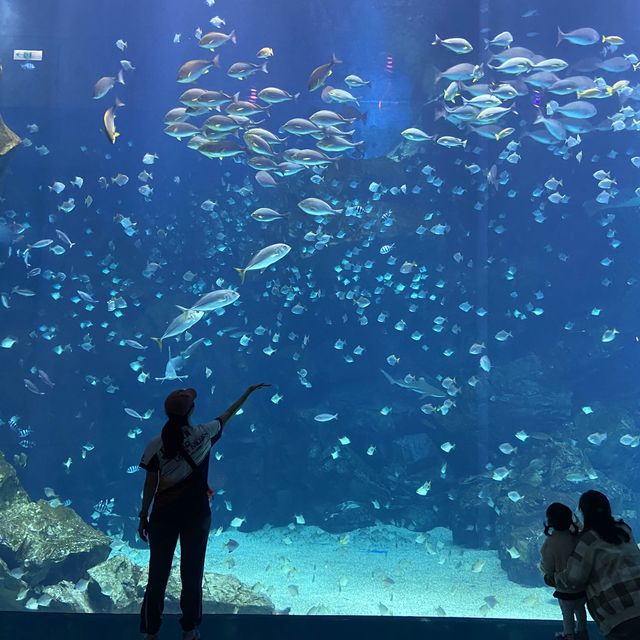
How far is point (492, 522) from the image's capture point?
10883mm

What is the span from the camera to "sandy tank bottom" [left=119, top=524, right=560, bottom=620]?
7.70 metres

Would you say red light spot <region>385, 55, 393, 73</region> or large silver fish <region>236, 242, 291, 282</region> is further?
red light spot <region>385, 55, 393, 73</region>

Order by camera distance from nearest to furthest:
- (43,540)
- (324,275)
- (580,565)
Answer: (580,565) → (43,540) → (324,275)

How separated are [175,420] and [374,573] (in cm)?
761

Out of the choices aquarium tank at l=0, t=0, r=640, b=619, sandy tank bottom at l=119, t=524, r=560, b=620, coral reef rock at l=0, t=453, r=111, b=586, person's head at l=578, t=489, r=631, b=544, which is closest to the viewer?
person's head at l=578, t=489, r=631, b=544

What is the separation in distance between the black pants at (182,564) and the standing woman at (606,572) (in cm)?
178

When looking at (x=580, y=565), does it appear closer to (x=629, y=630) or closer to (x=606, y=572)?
(x=606, y=572)

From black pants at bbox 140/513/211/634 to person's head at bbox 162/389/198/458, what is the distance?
0.38 m

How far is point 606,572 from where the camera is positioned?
2.39m

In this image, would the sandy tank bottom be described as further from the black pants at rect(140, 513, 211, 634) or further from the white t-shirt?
the white t-shirt

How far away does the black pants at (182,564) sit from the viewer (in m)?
2.93

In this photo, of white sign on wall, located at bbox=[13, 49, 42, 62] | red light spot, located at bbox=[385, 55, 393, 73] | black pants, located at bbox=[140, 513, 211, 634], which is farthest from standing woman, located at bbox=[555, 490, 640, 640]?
white sign on wall, located at bbox=[13, 49, 42, 62]

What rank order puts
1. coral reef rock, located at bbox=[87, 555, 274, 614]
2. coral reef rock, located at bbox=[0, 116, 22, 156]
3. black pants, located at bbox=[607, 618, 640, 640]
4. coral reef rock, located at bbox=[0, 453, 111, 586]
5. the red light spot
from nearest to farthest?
black pants, located at bbox=[607, 618, 640, 640] < coral reef rock, located at bbox=[87, 555, 274, 614] < coral reef rock, located at bbox=[0, 453, 111, 586] < coral reef rock, located at bbox=[0, 116, 22, 156] < the red light spot

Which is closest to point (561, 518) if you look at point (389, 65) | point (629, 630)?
point (629, 630)
